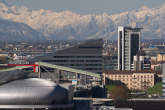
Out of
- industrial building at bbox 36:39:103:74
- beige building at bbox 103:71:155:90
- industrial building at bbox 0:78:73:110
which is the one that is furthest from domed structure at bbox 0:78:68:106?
industrial building at bbox 36:39:103:74

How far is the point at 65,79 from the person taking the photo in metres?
95.6

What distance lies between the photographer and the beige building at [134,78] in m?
117

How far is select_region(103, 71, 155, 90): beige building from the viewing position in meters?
117

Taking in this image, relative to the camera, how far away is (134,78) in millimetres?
117938

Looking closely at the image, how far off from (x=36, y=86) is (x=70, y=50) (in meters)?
79.1

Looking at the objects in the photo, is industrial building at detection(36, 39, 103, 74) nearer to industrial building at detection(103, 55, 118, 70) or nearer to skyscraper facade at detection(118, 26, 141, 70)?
industrial building at detection(103, 55, 118, 70)

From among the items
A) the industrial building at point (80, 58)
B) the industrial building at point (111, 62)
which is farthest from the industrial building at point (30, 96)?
the industrial building at point (111, 62)

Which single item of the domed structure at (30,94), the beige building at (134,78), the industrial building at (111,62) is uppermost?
the domed structure at (30,94)

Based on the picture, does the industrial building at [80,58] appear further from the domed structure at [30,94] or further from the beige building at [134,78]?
the domed structure at [30,94]

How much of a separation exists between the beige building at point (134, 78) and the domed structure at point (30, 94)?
225ft

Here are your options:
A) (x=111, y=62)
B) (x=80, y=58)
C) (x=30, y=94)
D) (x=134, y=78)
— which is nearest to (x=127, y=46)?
(x=111, y=62)

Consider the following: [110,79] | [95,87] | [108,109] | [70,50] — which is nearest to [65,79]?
[95,87]

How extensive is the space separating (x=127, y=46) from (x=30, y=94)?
10321cm

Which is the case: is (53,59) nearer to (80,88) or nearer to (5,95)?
(80,88)
